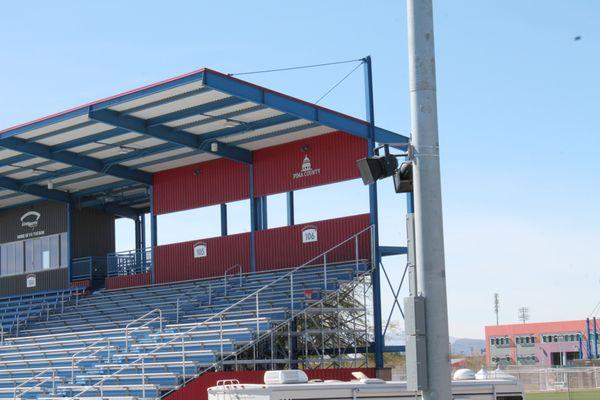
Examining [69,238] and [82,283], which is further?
[69,238]

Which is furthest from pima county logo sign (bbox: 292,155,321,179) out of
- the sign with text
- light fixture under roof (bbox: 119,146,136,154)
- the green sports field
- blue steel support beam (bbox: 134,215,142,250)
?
the green sports field

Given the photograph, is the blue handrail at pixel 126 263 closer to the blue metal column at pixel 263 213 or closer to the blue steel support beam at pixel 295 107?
the blue metal column at pixel 263 213

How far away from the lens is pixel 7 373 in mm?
29766

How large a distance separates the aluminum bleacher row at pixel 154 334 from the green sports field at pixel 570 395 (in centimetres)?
1440

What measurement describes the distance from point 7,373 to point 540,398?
2146 centimetres

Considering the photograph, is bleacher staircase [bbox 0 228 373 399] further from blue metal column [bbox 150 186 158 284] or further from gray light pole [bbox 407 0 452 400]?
gray light pole [bbox 407 0 452 400]

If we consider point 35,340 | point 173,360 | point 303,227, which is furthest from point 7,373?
→ point 303,227

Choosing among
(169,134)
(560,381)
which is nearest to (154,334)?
(169,134)

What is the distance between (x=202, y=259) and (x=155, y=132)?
574 centimetres

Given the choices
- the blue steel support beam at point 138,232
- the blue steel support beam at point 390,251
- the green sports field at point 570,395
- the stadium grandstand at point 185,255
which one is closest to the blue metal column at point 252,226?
the stadium grandstand at point 185,255

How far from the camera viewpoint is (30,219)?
42.2m

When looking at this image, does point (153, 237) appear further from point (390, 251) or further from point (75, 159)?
point (390, 251)

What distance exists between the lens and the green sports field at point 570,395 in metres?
40.4

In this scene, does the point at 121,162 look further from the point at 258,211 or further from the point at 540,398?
the point at 540,398
